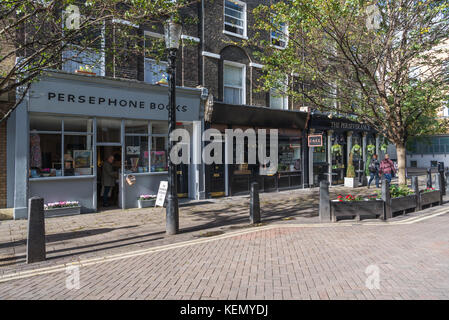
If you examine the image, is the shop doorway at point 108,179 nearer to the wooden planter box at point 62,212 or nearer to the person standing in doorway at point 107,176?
the person standing in doorway at point 107,176

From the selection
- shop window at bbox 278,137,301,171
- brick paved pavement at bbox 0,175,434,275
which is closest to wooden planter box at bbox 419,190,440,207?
brick paved pavement at bbox 0,175,434,275

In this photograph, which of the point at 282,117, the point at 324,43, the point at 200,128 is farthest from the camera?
the point at 282,117

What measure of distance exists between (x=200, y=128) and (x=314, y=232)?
7403 millimetres

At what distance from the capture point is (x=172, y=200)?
759 centimetres

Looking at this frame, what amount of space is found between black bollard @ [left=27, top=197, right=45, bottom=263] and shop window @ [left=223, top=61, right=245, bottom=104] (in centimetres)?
1031

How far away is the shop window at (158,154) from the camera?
41.2ft

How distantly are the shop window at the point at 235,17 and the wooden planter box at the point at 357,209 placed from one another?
9.65 metres

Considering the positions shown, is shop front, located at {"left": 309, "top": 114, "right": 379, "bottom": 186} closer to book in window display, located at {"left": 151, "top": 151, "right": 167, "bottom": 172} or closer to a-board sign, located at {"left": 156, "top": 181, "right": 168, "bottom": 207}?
book in window display, located at {"left": 151, "top": 151, "right": 167, "bottom": 172}

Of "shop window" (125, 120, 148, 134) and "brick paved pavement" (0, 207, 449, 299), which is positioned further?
"shop window" (125, 120, 148, 134)

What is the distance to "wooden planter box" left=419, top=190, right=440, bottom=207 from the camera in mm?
10631

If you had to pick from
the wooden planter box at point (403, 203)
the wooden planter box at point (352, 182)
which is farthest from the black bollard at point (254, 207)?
the wooden planter box at point (352, 182)

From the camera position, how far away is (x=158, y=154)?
41.7ft
